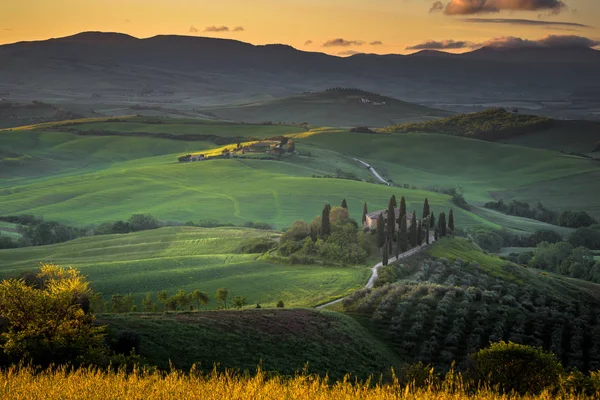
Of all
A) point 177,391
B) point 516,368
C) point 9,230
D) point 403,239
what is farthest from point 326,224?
A: point 177,391

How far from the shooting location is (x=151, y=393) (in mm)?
19281

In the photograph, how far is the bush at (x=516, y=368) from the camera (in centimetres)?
3578

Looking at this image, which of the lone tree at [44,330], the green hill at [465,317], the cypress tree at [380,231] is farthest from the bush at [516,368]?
the cypress tree at [380,231]

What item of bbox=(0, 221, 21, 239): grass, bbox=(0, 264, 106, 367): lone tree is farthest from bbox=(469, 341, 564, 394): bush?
bbox=(0, 221, 21, 239): grass

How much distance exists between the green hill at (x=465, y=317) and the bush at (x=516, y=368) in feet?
52.1

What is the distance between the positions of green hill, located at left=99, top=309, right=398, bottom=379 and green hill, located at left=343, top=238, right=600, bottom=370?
5.67 meters

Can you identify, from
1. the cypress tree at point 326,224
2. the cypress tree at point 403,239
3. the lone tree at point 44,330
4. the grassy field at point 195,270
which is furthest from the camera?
the cypress tree at point 326,224

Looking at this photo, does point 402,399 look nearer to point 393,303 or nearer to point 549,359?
point 549,359

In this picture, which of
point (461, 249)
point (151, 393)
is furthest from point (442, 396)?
point (461, 249)

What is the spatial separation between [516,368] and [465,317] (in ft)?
92.0

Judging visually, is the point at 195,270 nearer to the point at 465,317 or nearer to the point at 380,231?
the point at 380,231

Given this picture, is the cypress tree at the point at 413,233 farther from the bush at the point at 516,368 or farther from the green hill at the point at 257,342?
the bush at the point at 516,368

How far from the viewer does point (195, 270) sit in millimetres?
91625

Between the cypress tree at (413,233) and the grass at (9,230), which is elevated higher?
the cypress tree at (413,233)
